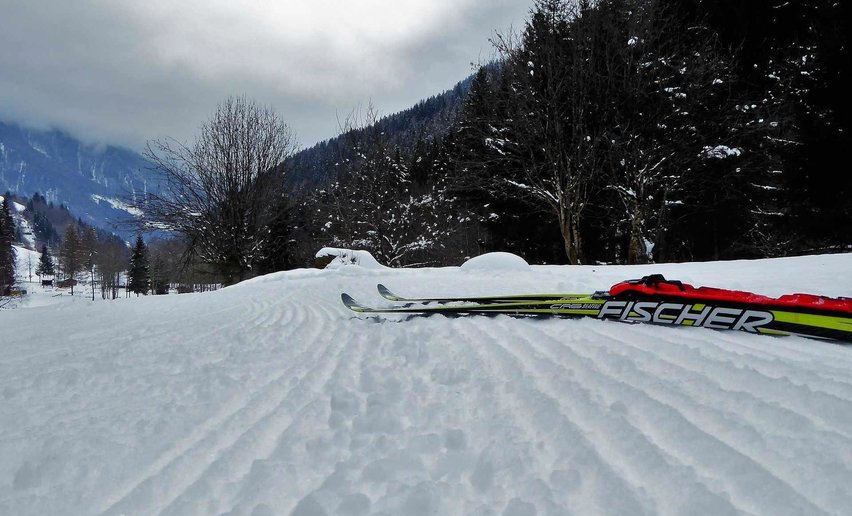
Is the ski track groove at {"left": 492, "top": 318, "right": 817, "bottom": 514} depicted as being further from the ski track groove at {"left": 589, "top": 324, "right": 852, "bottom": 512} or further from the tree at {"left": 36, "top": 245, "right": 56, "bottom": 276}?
the tree at {"left": 36, "top": 245, "right": 56, "bottom": 276}

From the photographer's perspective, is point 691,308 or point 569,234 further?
point 569,234

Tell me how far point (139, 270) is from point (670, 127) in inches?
2826

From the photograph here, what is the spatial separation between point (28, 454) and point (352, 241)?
60.1ft

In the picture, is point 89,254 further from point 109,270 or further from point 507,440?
point 507,440

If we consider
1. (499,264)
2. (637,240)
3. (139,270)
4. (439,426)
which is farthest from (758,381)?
(139,270)

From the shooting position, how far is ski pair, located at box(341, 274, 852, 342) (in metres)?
2.17

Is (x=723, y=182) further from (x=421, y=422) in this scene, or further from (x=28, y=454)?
(x=28, y=454)

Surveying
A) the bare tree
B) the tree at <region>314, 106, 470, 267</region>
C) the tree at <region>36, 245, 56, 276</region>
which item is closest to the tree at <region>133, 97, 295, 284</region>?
the tree at <region>314, 106, 470, 267</region>

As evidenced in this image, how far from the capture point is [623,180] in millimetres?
11969

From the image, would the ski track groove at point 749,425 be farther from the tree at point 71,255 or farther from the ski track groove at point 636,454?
the tree at point 71,255

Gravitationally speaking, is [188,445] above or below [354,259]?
below

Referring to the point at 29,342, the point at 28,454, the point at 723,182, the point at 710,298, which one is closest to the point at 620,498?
the point at 28,454

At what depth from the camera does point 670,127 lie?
37.0ft

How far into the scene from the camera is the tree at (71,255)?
64750 millimetres
